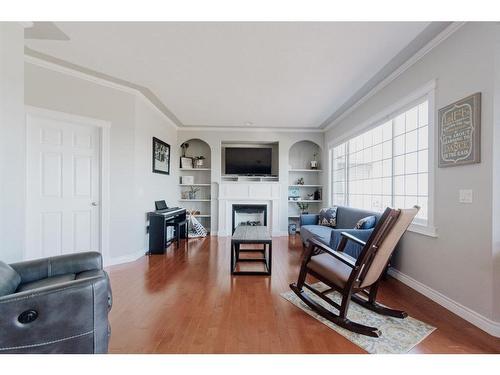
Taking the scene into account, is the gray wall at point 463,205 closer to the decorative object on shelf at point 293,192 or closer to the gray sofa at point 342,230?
the gray sofa at point 342,230

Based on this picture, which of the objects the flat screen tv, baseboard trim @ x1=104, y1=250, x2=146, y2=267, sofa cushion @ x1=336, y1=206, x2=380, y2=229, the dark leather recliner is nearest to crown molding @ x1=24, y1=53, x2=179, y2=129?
the flat screen tv

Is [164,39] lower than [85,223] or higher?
higher

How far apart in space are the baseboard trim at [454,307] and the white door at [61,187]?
4.02 meters

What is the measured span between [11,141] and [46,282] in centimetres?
118

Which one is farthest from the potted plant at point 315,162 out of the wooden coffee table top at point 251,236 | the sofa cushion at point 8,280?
the sofa cushion at point 8,280

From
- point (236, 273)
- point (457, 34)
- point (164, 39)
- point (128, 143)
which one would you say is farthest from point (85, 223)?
point (457, 34)

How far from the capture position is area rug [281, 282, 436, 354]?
1.55 metres

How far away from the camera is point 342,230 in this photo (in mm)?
2863

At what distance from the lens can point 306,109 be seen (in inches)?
161

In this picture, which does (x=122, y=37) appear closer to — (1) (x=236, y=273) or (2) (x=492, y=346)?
(1) (x=236, y=273)

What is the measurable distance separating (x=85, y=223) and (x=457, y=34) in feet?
15.1

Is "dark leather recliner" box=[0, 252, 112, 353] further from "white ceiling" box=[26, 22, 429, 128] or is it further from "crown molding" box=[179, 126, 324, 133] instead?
"crown molding" box=[179, 126, 324, 133]

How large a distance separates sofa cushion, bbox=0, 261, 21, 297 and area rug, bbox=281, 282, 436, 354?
2.10m

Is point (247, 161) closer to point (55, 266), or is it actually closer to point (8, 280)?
point (55, 266)
